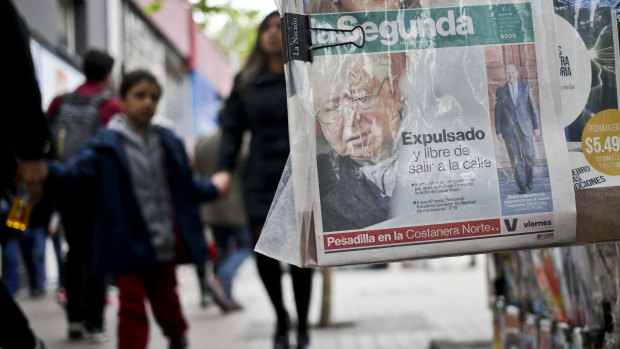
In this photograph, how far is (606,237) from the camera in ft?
6.98

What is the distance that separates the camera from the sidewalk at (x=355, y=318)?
528cm

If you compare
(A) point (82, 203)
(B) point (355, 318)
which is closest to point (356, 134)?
(A) point (82, 203)

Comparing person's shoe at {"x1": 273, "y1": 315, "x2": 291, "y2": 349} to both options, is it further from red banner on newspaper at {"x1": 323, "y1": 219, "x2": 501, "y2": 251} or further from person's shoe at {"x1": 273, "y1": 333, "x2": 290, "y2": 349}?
red banner on newspaper at {"x1": 323, "y1": 219, "x2": 501, "y2": 251}

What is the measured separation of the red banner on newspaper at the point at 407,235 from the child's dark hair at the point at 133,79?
2.81m

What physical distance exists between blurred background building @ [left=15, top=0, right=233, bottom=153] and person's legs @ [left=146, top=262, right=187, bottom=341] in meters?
1.12

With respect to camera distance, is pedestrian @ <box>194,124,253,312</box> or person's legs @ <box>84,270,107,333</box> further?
pedestrian @ <box>194,124,253,312</box>

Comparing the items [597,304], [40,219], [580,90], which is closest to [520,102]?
[580,90]

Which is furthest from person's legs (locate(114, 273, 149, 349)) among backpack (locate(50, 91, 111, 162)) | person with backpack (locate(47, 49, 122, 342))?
backpack (locate(50, 91, 111, 162))

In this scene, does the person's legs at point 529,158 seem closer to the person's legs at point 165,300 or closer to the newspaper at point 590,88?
the newspaper at point 590,88

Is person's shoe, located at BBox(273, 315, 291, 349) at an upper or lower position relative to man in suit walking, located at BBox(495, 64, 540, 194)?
lower

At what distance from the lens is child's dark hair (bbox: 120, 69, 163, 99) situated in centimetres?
454

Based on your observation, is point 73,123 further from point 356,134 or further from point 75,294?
point 356,134

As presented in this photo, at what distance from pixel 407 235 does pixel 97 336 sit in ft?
13.2

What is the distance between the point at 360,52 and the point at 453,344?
279cm
